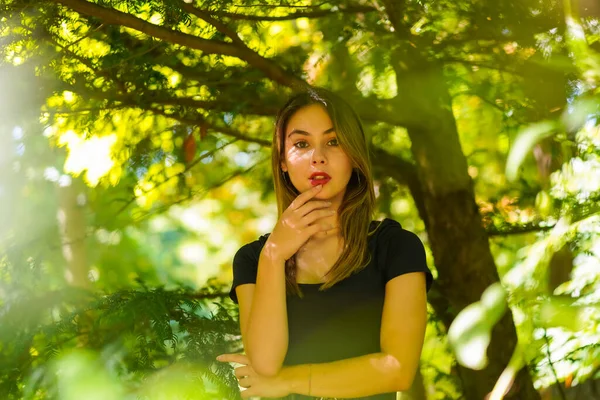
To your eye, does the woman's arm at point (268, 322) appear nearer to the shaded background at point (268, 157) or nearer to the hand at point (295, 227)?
the hand at point (295, 227)

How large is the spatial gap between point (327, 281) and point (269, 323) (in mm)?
207

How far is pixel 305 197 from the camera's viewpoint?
1988mm

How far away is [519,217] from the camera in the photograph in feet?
11.0

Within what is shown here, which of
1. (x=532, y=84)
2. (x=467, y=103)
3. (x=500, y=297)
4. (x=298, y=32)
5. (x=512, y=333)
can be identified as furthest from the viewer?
(x=298, y=32)

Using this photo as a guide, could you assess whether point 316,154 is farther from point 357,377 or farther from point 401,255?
point 357,377

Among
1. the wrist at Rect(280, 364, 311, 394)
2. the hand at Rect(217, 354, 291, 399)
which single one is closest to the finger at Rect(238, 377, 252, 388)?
the hand at Rect(217, 354, 291, 399)

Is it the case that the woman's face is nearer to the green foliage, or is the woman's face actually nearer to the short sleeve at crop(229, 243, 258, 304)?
the short sleeve at crop(229, 243, 258, 304)

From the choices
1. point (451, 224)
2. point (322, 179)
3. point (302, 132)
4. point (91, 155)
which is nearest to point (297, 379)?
point (322, 179)

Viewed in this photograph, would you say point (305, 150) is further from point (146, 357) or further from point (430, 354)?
point (430, 354)

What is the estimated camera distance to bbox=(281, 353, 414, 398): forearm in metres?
1.84

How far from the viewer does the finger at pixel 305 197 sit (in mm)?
1977

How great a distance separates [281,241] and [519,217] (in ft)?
5.88

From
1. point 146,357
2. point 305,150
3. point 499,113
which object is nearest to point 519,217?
point 499,113

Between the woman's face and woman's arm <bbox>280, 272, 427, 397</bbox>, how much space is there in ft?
1.14
